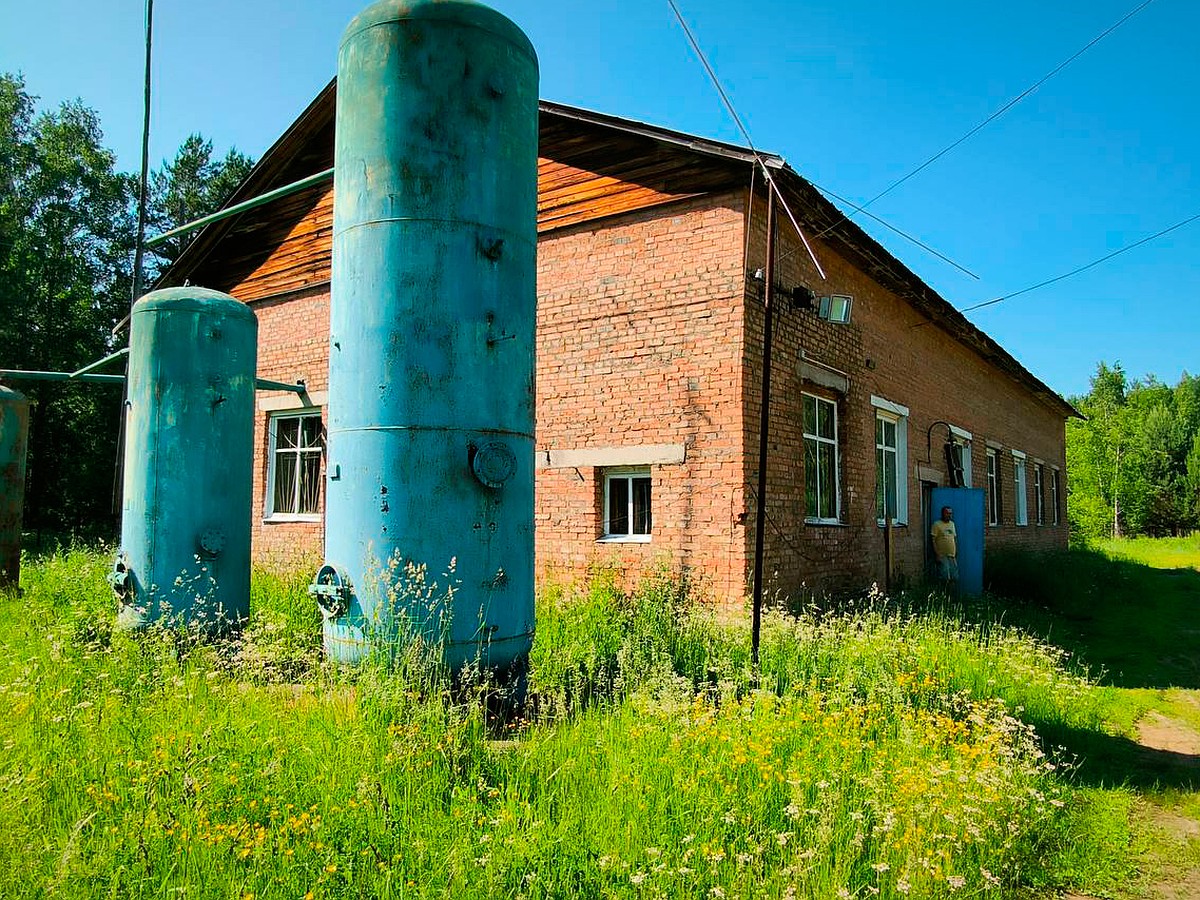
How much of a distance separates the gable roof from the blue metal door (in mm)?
3191

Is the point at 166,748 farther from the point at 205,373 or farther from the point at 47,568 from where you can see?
the point at 47,568

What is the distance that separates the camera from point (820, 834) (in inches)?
125

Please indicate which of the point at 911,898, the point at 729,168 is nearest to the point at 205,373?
the point at 729,168

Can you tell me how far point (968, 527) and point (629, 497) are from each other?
7359 mm

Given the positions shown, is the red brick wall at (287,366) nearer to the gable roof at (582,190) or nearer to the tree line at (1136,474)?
the gable roof at (582,190)

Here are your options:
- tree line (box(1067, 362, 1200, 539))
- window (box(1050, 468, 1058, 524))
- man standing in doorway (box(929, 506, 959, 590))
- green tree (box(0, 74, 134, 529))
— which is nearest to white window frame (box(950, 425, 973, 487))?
man standing in doorway (box(929, 506, 959, 590))

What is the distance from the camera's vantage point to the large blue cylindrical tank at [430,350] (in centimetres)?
477

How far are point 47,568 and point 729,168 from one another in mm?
10550

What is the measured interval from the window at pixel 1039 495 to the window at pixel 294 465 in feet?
62.5

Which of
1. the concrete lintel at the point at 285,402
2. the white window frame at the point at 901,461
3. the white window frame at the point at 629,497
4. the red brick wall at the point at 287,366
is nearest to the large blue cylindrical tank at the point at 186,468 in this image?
the white window frame at the point at 629,497

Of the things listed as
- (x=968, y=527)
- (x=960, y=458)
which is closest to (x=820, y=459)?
(x=968, y=527)

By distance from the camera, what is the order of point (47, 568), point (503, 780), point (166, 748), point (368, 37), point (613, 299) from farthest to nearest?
1. point (47, 568)
2. point (613, 299)
3. point (368, 37)
4. point (503, 780)
5. point (166, 748)

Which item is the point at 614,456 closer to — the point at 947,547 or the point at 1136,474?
the point at 947,547

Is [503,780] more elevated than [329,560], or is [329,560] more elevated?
[329,560]
